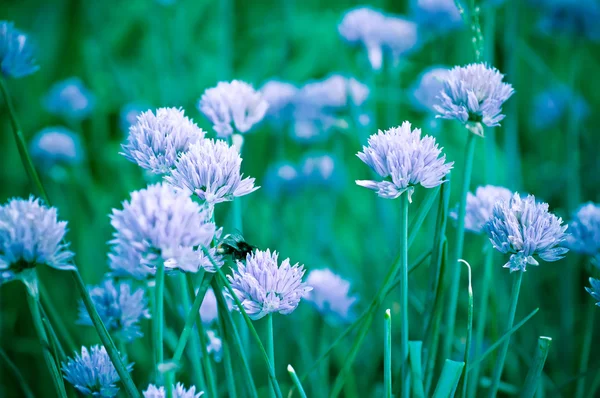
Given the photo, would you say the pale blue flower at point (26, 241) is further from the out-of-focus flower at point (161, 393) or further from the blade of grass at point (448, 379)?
the blade of grass at point (448, 379)

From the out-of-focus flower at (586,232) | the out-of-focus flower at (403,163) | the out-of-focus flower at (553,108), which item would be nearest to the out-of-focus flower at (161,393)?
the out-of-focus flower at (403,163)

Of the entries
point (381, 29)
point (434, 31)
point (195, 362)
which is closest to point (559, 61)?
point (434, 31)

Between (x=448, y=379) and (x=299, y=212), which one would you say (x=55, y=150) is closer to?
(x=299, y=212)

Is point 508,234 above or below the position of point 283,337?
above

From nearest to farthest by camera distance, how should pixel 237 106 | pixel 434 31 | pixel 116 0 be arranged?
pixel 237 106, pixel 434 31, pixel 116 0

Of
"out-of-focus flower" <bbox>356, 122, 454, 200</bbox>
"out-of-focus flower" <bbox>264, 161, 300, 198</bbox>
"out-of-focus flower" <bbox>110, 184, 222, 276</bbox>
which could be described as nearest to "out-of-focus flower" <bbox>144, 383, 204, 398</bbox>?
"out-of-focus flower" <bbox>110, 184, 222, 276</bbox>

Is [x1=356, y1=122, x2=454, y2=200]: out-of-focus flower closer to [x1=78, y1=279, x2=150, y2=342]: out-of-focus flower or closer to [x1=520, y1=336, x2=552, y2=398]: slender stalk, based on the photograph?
[x1=520, y1=336, x2=552, y2=398]: slender stalk

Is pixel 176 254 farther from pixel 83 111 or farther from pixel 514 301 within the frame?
pixel 83 111

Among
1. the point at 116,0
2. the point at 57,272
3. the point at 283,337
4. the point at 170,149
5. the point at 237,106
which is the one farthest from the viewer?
the point at 116,0
